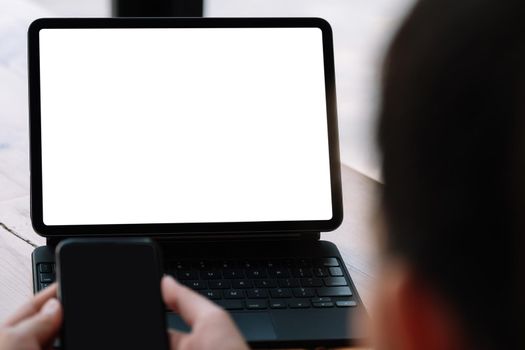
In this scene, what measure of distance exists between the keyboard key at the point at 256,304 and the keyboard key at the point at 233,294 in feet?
0.04

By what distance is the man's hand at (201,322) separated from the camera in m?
0.68

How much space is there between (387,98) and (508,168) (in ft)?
0.24

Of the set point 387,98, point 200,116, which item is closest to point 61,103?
point 200,116

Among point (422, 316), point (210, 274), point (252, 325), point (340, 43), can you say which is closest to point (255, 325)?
point (252, 325)

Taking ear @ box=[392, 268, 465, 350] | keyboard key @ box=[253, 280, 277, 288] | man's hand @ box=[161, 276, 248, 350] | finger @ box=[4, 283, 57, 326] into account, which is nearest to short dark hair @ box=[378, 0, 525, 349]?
ear @ box=[392, 268, 465, 350]

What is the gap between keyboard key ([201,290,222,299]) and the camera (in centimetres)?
90

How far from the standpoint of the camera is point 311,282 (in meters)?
0.93

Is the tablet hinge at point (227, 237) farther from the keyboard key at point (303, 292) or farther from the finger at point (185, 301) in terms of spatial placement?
the finger at point (185, 301)

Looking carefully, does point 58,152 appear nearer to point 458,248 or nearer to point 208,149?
point 208,149

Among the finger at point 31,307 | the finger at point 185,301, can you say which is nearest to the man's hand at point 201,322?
the finger at point 185,301

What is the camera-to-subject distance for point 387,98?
0.43 metres

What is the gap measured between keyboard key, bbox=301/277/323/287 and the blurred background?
152 mm

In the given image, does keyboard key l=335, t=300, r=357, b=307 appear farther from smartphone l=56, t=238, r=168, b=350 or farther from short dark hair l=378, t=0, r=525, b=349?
short dark hair l=378, t=0, r=525, b=349

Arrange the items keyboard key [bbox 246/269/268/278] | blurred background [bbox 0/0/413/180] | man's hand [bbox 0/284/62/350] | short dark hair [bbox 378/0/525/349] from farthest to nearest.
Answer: keyboard key [bbox 246/269/268/278], man's hand [bbox 0/284/62/350], blurred background [bbox 0/0/413/180], short dark hair [bbox 378/0/525/349]
